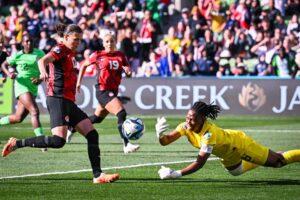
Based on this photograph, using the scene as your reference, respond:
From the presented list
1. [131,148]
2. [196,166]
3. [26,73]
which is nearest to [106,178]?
[196,166]


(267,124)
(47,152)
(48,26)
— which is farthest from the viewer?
(48,26)

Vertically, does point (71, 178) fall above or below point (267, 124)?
above

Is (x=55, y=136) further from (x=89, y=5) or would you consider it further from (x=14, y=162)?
(x=89, y=5)

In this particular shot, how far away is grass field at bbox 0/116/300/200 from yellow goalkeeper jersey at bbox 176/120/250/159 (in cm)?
49

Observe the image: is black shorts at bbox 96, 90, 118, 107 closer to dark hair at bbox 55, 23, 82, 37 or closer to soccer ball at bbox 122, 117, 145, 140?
soccer ball at bbox 122, 117, 145, 140

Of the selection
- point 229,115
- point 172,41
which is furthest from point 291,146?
point 172,41

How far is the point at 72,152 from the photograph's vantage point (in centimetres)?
Result: 1800

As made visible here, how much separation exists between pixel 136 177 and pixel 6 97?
15.1m

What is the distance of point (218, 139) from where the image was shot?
42.0 ft

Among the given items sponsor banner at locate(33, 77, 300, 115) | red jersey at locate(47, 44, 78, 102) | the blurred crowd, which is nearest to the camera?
red jersey at locate(47, 44, 78, 102)

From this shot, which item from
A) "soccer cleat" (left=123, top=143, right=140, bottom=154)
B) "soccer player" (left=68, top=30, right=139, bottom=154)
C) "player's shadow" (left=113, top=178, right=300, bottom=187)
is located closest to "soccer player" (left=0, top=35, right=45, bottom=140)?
"soccer player" (left=68, top=30, right=139, bottom=154)

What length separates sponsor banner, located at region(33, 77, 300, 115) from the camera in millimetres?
27781

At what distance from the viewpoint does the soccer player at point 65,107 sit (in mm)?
13352

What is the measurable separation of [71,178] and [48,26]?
20112 mm
